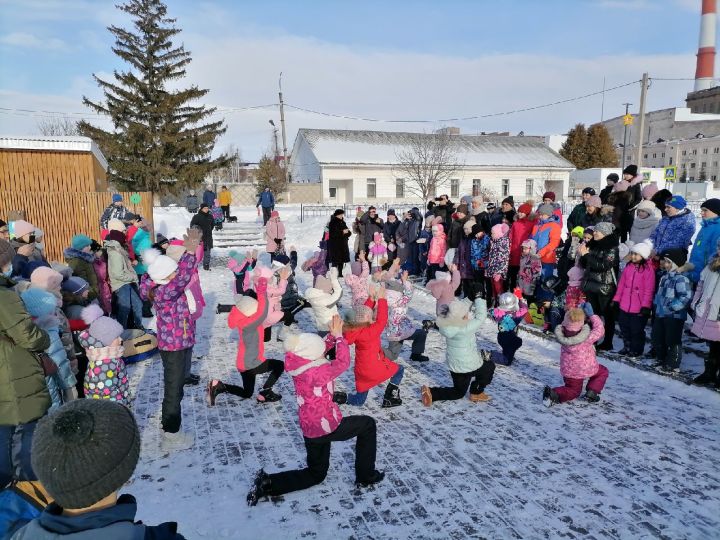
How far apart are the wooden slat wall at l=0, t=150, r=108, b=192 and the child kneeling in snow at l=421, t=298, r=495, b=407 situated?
12.8m

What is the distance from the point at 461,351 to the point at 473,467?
140 centimetres

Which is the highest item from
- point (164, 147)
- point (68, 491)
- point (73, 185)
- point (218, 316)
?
point (164, 147)

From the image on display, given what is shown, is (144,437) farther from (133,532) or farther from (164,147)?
(164,147)

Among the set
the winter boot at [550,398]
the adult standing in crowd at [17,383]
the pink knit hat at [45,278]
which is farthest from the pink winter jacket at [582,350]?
the pink knit hat at [45,278]

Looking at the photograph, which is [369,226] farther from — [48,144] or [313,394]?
[313,394]

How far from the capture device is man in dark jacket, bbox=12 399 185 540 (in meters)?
1.50

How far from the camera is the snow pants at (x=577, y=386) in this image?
18.0 feet

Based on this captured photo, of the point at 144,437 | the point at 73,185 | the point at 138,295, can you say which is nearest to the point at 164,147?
the point at 73,185

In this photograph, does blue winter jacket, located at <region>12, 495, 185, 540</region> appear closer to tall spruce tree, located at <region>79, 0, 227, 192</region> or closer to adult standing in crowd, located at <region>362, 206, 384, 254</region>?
adult standing in crowd, located at <region>362, 206, 384, 254</region>

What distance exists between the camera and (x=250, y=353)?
5488mm

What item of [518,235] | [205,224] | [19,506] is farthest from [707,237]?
[205,224]

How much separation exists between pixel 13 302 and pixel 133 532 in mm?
2899

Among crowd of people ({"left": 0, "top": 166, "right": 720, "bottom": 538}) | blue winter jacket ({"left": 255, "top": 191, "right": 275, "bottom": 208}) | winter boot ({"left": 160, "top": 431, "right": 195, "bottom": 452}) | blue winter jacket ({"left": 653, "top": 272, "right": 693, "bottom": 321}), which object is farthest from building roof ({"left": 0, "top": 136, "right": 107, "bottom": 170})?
blue winter jacket ({"left": 653, "top": 272, "right": 693, "bottom": 321})

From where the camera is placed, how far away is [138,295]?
8305 mm
